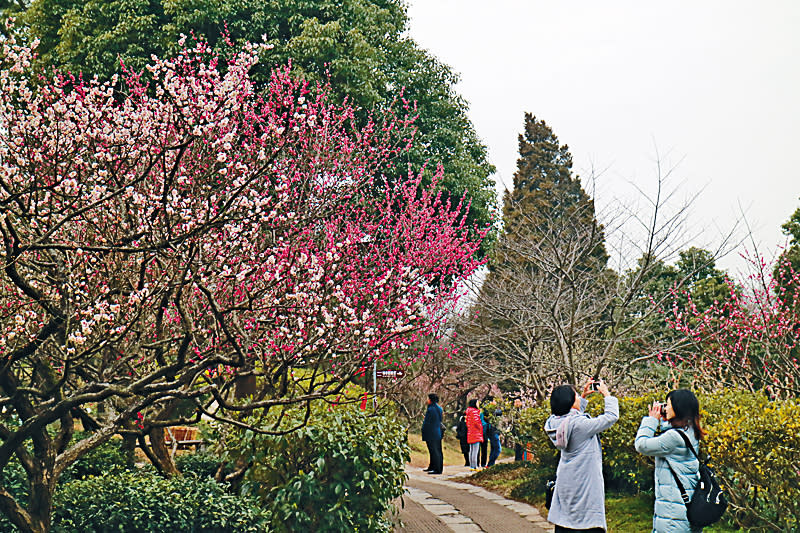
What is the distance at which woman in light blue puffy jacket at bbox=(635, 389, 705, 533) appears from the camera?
4141 mm

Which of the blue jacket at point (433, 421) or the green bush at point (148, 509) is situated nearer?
the green bush at point (148, 509)

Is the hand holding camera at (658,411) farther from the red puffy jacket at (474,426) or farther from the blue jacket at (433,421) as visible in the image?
the red puffy jacket at (474,426)

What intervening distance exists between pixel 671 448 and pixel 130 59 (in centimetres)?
1071

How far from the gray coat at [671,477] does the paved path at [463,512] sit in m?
3.07

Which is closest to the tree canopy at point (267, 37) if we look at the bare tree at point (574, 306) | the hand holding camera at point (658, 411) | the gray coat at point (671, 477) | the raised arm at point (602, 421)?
the bare tree at point (574, 306)

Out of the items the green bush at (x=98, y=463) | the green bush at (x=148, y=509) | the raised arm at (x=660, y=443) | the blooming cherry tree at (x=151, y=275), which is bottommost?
the green bush at (x=148, y=509)

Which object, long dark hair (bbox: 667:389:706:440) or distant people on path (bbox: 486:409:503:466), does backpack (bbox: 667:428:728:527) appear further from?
distant people on path (bbox: 486:409:503:466)

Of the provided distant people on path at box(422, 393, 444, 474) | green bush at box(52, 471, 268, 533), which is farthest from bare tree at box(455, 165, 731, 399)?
green bush at box(52, 471, 268, 533)

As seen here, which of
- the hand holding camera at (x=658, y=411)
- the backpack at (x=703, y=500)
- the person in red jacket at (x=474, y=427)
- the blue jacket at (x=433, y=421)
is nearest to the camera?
the backpack at (x=703, y=500)

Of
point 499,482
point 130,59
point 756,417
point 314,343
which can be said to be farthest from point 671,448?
point 130,59

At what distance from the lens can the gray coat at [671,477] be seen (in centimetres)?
413

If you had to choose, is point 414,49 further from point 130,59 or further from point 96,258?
point 96,258

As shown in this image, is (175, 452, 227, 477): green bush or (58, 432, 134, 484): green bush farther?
(175, 452, 227, 477): green bush

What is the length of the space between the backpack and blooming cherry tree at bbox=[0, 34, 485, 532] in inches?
95.3
